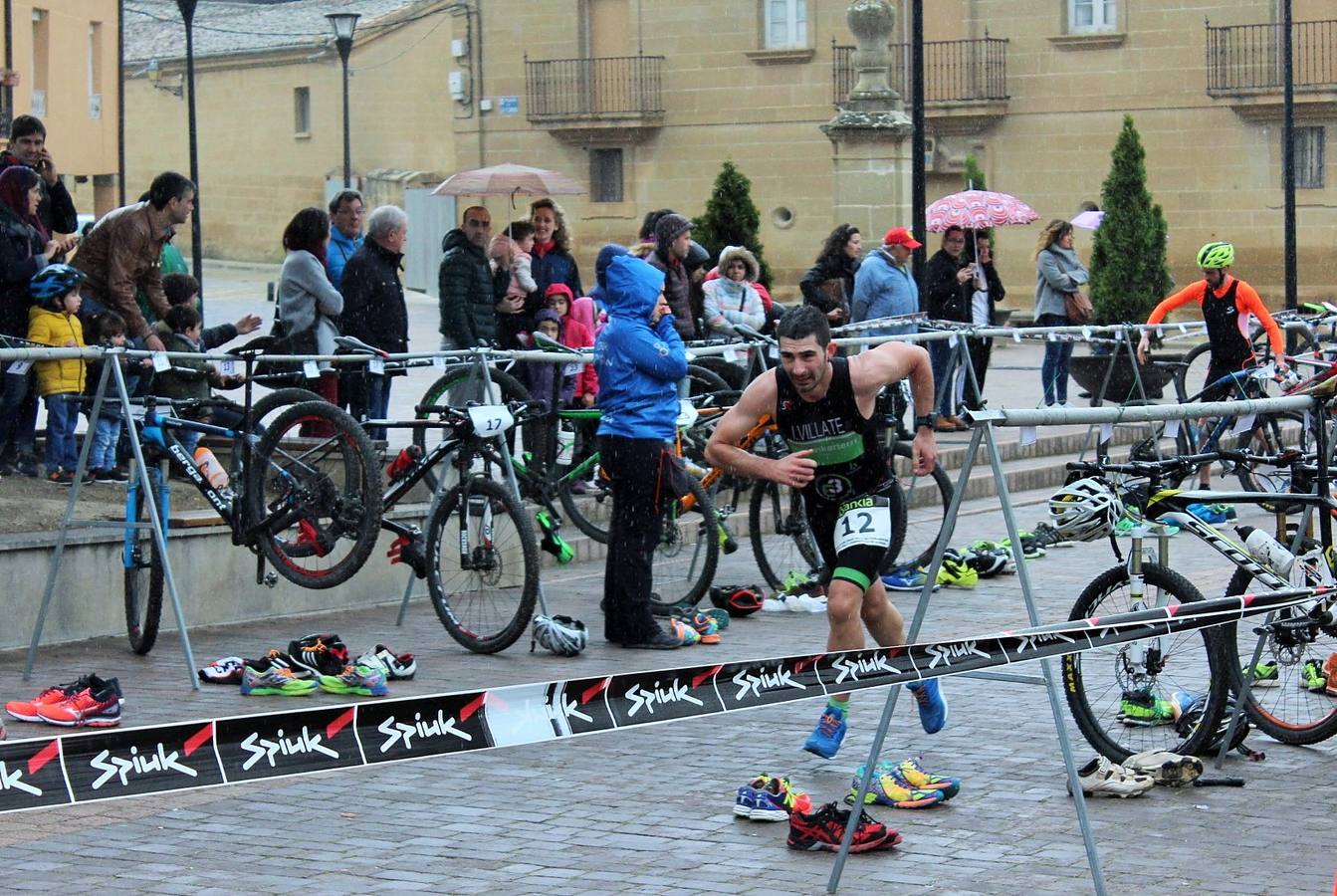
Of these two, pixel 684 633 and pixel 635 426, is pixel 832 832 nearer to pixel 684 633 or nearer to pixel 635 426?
pixel 684 633

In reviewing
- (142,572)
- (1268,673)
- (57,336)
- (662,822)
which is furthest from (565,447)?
(662,822)

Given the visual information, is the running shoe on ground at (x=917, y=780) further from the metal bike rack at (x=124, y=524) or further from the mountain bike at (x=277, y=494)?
the metal bike rack at (x=124, y=524)

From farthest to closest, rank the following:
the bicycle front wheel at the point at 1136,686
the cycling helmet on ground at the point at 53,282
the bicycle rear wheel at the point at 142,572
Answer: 1. the cycling helmet on ground at the point at 53,282
2. the bicycle rear wheel at the point at 142,572
3. the bicycle front wheel at the point at 1136,686

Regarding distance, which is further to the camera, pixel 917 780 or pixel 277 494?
pixel 277 494

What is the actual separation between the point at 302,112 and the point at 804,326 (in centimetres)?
4654

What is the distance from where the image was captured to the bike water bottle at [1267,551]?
8008mm

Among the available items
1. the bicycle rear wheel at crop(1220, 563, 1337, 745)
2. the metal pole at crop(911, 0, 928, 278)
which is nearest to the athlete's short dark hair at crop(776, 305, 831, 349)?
the bicycle rear wheel at crop(1220, 563, 1337, 745)

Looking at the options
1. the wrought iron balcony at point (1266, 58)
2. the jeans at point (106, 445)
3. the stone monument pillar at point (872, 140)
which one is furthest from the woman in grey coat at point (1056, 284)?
the wrought iron balcony at point (1266, 58)

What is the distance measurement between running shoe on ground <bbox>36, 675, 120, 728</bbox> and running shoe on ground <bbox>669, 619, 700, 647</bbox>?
2950 millimetres

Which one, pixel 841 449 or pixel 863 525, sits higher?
pixel 841 449

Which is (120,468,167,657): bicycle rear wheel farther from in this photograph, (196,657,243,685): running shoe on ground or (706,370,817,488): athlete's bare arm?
(706,370,817,488): athlete's bare arm

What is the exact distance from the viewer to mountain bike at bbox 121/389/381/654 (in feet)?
32.8

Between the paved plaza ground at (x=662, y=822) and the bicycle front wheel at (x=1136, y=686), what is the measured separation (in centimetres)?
18

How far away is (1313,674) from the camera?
26.8 feet
